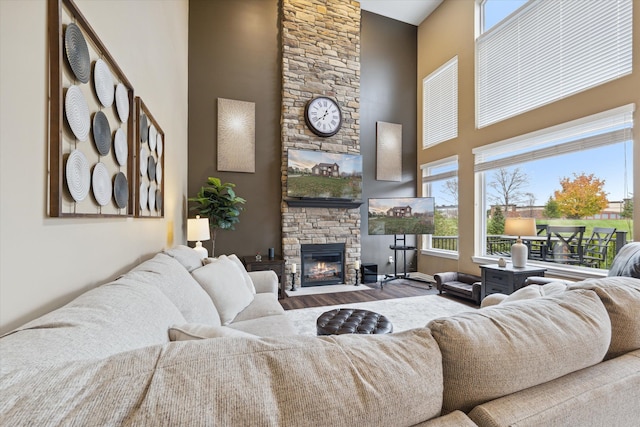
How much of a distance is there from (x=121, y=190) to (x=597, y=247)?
14.8 ft

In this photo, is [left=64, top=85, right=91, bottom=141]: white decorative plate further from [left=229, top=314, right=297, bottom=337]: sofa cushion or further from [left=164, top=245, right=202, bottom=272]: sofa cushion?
[left=229, top=314, right=297, bottom=337]: sofa cushion

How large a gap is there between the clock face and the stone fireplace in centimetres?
10

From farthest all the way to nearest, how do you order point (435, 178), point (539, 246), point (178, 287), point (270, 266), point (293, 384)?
point (435, 178), point (270, 266), point (539, 246), point (178, 287), point (293, 384)

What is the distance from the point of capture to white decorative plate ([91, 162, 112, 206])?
1248mm

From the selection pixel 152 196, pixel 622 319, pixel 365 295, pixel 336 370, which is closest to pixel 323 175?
pixel 365 295

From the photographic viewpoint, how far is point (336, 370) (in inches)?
19.9

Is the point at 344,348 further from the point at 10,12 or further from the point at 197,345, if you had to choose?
the point at 10,12

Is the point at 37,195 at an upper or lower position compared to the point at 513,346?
upper

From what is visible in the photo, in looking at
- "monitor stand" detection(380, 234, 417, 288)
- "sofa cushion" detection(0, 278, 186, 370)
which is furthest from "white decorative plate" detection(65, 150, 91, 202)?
"monitor stand" detection(380, 234, 417, 288)

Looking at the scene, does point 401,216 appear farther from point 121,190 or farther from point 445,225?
point 121,190

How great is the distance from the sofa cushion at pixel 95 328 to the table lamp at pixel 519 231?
3.42m

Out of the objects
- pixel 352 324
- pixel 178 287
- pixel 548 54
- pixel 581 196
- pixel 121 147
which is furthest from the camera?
pixel 548 54

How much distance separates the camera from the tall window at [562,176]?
2844mm

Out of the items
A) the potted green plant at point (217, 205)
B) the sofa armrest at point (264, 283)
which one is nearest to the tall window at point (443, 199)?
the sofa armrest at point (264, 283)
